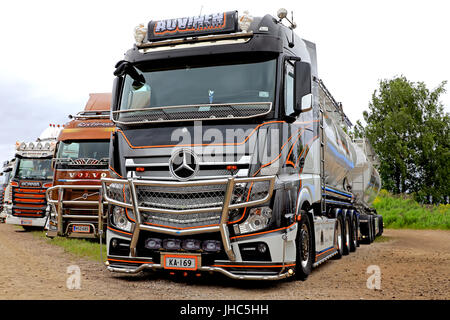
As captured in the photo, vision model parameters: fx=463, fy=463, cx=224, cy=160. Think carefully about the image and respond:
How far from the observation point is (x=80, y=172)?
12547 mm

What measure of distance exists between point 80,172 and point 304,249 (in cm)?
749

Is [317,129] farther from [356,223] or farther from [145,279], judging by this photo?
[356,223]

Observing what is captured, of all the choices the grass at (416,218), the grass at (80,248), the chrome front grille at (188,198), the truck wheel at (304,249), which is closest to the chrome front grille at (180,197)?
the chrome front grille at (188,198)

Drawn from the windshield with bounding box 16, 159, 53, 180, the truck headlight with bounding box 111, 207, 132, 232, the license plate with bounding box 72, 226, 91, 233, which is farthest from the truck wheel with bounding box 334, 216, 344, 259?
the windshield with bounding box 16, 159, 53, 180

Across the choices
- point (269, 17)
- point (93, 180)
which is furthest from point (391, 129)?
point (269, 17)

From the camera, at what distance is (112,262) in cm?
678

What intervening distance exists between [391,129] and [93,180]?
38.1m

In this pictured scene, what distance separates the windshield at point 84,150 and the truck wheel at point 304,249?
6.93 meters

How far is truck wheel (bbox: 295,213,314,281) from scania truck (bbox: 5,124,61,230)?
13.0m

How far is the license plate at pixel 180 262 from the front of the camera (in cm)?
612

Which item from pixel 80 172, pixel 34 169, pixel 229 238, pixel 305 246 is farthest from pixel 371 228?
pixel 34 169

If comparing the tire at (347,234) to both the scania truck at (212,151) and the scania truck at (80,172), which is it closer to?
the scania truck at (212,151)

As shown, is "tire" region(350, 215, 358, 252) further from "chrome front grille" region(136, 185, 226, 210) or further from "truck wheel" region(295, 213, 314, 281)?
"chrome front grille" region(136, 185, 226, 210)

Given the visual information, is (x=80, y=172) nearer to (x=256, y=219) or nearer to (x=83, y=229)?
(x=83, y=229)
